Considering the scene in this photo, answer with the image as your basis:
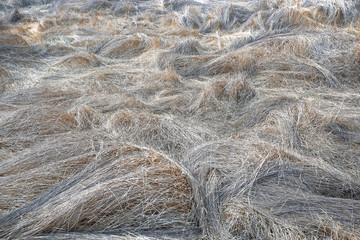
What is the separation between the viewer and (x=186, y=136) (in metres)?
2.18

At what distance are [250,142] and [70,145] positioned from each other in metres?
1.19

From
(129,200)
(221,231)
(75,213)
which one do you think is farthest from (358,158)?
(75,213)

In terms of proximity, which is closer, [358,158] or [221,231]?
[221,231]

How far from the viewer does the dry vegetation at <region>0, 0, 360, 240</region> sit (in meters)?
1.38

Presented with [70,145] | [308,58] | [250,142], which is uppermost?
Answer: [70,145]

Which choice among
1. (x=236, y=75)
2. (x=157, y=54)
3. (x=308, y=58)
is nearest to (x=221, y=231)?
(x=236, y=75)

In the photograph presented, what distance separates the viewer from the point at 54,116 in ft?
7.45

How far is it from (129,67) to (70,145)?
190 centimetres

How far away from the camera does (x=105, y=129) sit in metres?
2.20

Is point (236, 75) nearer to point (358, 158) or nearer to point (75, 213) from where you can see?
point (358, 158)

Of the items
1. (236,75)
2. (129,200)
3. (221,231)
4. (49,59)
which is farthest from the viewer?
(49,59)

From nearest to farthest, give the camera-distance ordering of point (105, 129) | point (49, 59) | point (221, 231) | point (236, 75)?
1. point (221, 231)
2. point (105, 129)
3. point (236, 75)
4. point (49, 59)

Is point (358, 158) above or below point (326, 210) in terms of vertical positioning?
below

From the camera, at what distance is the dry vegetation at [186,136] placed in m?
1.38
